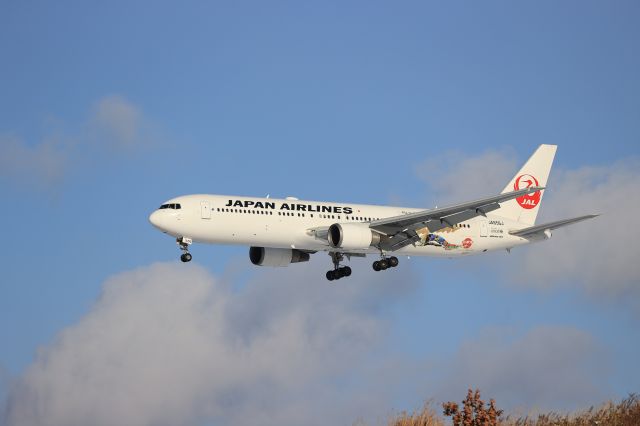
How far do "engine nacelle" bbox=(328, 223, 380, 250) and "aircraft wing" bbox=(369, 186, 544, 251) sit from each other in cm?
89

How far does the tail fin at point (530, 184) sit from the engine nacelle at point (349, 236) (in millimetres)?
12993

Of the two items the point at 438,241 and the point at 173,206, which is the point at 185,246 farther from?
the point at 438,241

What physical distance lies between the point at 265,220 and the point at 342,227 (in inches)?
177

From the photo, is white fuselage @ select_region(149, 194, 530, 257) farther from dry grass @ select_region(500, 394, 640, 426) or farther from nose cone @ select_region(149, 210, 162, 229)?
dry grass @ select_region(500, 394, 640, 426)

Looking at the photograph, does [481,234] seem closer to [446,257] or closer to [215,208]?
[446,257]

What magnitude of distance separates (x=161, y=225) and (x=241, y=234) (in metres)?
4.55

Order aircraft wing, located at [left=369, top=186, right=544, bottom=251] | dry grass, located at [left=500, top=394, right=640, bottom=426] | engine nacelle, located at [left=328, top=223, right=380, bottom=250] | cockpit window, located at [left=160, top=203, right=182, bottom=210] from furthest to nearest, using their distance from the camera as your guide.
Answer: aircraft wing, located at [left=369, top=186, right=544, bottom=251] → engine nacelle, located at [left=328, top=223, right=380, bottom=250] → cockpit window, located at [left=160, top=203, right=182, bottom=210] → dry grass, located at [left=500, top=394, right=640, bottom=426]

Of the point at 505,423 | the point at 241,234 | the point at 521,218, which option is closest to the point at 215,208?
the point at 241,234

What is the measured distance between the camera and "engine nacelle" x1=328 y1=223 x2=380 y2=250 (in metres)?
52.8

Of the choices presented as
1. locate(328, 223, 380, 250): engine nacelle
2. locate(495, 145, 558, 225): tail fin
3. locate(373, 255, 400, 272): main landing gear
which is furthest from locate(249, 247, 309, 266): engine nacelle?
locate(495, 145, 558, 225): tail fin

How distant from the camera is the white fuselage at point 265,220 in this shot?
51.6 m

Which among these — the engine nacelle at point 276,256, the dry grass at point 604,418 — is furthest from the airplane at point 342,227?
the dry grass at point 604,418

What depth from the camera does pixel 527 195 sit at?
6359 centimetres

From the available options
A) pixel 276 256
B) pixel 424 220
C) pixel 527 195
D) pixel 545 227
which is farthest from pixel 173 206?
pixel 527 195
